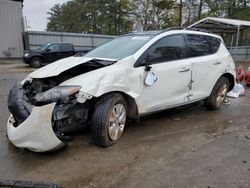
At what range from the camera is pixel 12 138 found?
3.22 metres

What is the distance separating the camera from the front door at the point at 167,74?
3965mm

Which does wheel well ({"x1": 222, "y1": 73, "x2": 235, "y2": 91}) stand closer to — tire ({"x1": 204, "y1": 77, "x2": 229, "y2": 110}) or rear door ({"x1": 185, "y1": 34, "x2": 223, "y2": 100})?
tire ({"x1": 204, "y1": 77, "x2": 229, "y2": 110})

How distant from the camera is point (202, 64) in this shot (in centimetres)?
482

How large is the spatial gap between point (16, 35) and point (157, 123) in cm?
1989

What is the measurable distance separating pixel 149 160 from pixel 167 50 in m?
1.93

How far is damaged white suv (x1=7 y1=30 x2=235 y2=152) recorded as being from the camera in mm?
3078

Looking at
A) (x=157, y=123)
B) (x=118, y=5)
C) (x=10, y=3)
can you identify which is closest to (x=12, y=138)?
(x=157, y=123)

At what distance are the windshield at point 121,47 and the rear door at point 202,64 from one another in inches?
39.8

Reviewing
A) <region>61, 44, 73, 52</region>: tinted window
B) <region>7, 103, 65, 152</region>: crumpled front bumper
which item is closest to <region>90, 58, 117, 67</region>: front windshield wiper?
<region>7, 103, 65, 152</region>: crumpled front bumper

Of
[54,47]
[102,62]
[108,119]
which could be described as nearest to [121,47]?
[102,62]

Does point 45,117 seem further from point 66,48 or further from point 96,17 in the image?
point 96,17

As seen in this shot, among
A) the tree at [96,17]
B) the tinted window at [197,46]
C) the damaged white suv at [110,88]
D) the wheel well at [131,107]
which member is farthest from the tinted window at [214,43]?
the tree at [96,17]

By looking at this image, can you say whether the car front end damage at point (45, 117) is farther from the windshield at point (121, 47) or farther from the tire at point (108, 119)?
the windshield at point (121, 47)

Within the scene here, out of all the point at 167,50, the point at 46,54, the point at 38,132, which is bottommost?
the point at 38,132
